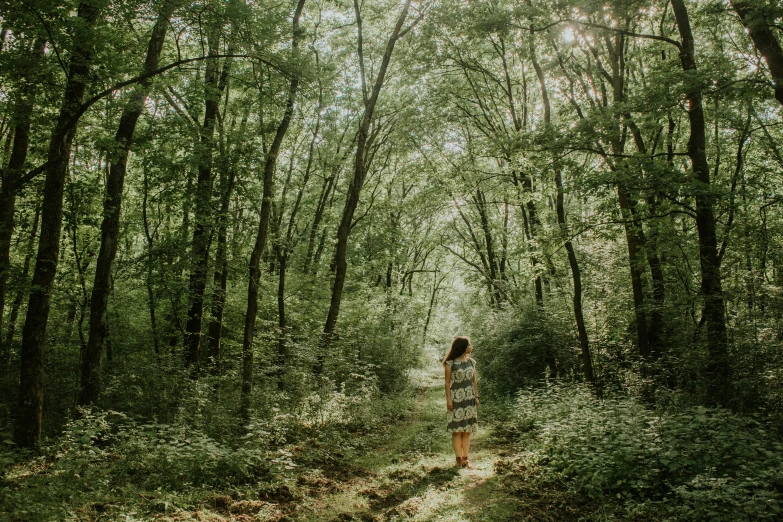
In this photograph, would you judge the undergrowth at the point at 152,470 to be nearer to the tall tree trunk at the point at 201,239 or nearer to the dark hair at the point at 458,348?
the dark hair at the point at 458,348

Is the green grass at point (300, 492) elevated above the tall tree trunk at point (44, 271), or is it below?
below

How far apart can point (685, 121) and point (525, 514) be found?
16.8 metres

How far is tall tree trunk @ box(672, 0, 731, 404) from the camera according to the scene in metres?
8.10

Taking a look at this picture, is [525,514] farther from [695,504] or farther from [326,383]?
[326,383]

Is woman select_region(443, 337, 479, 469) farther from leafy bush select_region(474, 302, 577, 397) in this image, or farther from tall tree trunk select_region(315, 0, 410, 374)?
tall tree trunk select_region(315, 0, 410, 374)

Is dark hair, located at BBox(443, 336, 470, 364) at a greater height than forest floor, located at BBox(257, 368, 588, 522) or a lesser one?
greater

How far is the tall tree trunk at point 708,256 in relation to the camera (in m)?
8.10

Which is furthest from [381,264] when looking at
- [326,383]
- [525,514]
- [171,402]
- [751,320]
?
[525,514]

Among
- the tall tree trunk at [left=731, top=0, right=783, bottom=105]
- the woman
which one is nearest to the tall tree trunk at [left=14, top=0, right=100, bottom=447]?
the woman

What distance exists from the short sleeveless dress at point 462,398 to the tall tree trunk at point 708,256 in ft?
14.0

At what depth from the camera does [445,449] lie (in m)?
8.73

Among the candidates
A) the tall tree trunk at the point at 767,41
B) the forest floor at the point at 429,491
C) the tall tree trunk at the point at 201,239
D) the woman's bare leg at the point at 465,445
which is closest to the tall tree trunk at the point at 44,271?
the tall tree trunk at the point at 201,239

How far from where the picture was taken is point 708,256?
30.0 feet

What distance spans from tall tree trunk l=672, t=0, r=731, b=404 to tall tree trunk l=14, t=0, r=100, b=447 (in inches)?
419
